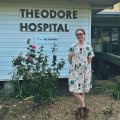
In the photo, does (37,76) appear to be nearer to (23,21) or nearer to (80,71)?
(80,71)

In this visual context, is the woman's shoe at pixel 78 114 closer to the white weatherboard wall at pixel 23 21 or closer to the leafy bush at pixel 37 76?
the leafy bush at pixel 37 76

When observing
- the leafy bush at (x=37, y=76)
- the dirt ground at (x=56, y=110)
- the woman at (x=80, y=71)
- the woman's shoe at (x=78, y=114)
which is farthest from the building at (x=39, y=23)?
the woman's shoe at (x=78, y=114)

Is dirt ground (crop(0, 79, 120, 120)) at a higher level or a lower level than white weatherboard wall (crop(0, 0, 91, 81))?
lower

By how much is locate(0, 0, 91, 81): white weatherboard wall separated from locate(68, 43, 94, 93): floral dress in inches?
144

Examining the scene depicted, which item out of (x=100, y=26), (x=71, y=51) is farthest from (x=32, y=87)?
(x=100, y=26)

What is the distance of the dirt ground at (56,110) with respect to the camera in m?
9.27

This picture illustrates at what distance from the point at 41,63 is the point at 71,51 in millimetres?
1379

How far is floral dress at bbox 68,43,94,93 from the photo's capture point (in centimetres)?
890

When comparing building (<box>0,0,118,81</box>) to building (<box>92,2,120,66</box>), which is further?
building (<box>92,2,120,66</box>)

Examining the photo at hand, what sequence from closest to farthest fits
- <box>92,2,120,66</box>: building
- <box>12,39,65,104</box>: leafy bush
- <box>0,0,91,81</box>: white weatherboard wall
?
<box>12,39,65,104</box>: leafy bush < <box>0,0,91,81</box>: white weatherboard wall < <box>92,2,120,66</box>: building

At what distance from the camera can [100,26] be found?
21.9 meters

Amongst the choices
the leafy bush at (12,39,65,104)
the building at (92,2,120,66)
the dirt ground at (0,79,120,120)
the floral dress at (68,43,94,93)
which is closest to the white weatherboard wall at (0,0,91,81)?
the leafy bush at (12,39,65,104)

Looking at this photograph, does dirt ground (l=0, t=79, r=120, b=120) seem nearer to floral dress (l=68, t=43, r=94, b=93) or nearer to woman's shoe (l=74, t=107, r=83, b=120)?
woman's shoe (l=74, t=107, r=83, b=120)

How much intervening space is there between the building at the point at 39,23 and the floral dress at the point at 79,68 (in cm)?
363
